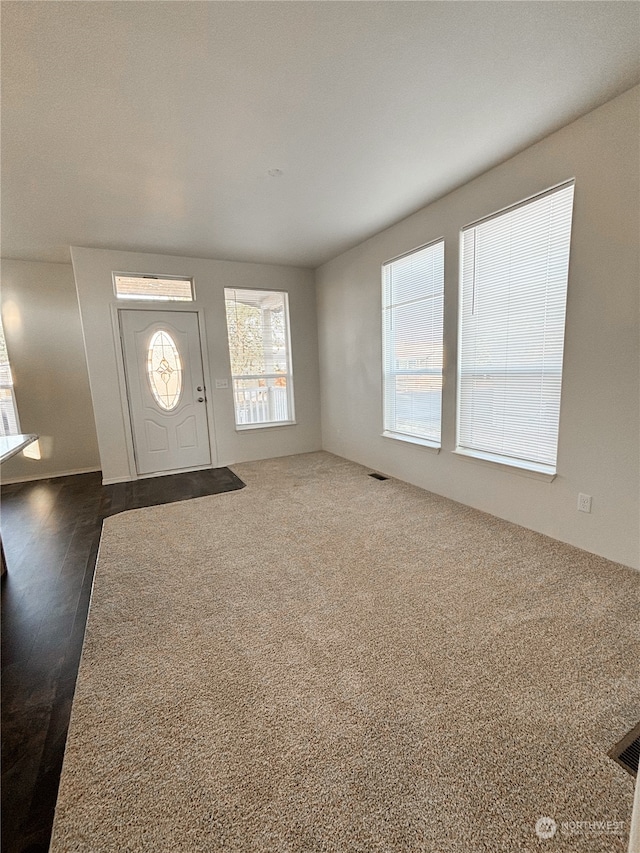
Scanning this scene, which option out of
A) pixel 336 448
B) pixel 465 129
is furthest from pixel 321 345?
pixel 465 129

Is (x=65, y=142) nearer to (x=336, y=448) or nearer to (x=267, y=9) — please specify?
(x=267, y=9)


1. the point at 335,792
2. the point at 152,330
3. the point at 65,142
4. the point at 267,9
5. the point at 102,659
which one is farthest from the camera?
the point at 152,330

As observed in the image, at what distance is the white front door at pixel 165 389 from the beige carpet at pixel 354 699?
84.3 inches

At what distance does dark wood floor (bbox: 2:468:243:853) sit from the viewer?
1.10m

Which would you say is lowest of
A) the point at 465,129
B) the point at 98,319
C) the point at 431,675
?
the point at 431,675

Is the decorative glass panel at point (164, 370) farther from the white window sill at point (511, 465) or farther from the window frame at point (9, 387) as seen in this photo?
the white window sill at point (511, 465)

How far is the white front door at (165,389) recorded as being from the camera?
4.27 m

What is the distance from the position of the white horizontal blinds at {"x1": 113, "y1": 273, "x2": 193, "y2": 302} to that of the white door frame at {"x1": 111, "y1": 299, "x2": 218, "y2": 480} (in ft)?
0.38

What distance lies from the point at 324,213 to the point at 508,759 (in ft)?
12.4

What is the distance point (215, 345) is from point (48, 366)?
2189 millimetres

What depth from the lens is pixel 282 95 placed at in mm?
1856

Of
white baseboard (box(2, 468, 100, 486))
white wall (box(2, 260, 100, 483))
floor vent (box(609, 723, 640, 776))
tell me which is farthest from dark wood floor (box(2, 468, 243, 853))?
floor vent (box(609, 723, 640, 776))

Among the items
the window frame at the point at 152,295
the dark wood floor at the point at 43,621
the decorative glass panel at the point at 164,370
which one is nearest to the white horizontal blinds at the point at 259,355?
the window frame at the point at 152,295

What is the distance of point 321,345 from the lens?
522 centimetres
